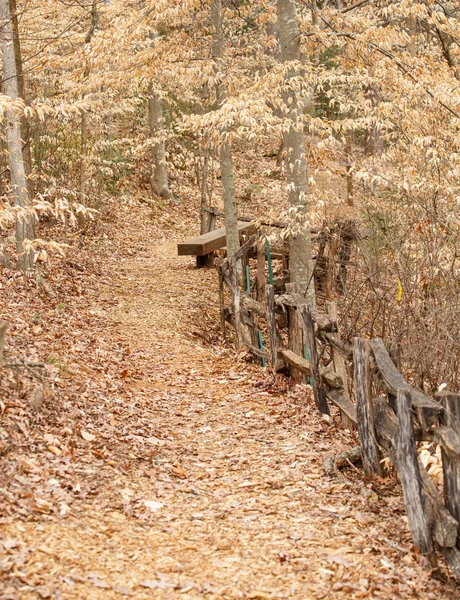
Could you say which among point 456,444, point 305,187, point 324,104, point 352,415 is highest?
point 324,104

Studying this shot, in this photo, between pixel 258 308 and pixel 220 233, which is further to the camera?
pixel 220 233

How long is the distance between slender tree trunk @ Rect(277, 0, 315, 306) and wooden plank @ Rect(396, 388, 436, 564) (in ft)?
17.4

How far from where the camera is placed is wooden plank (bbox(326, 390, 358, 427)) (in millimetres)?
6574

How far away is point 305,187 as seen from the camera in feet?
32.8

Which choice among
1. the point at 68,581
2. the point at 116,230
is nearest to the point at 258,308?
the point at 68,581

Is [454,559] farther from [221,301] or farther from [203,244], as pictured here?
[203,244]

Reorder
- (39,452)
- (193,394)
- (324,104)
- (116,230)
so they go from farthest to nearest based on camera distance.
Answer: (324,104) → (116,230) → (193,394) → (39,452)

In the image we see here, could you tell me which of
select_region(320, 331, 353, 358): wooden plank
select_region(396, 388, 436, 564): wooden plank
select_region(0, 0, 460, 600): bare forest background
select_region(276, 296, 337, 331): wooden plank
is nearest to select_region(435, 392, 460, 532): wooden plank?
select_region(396, 388, 436, 564): wooden plank

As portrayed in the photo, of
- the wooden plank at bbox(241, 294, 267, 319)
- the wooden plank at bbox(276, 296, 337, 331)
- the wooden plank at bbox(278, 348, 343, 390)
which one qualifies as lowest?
the wooden plank at bbox(278, 348, 343, 390)

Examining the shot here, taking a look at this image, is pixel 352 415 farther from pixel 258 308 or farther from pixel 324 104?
pixel 324 104

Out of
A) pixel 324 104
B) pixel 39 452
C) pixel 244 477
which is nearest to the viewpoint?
pixel 39 452

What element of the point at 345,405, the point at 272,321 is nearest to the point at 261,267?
the point at 272,321

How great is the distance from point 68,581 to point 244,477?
8.30ft

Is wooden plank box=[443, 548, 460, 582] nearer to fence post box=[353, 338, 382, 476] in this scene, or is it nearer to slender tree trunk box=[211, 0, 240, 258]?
fence post box=[353, 338, 382, 476]
